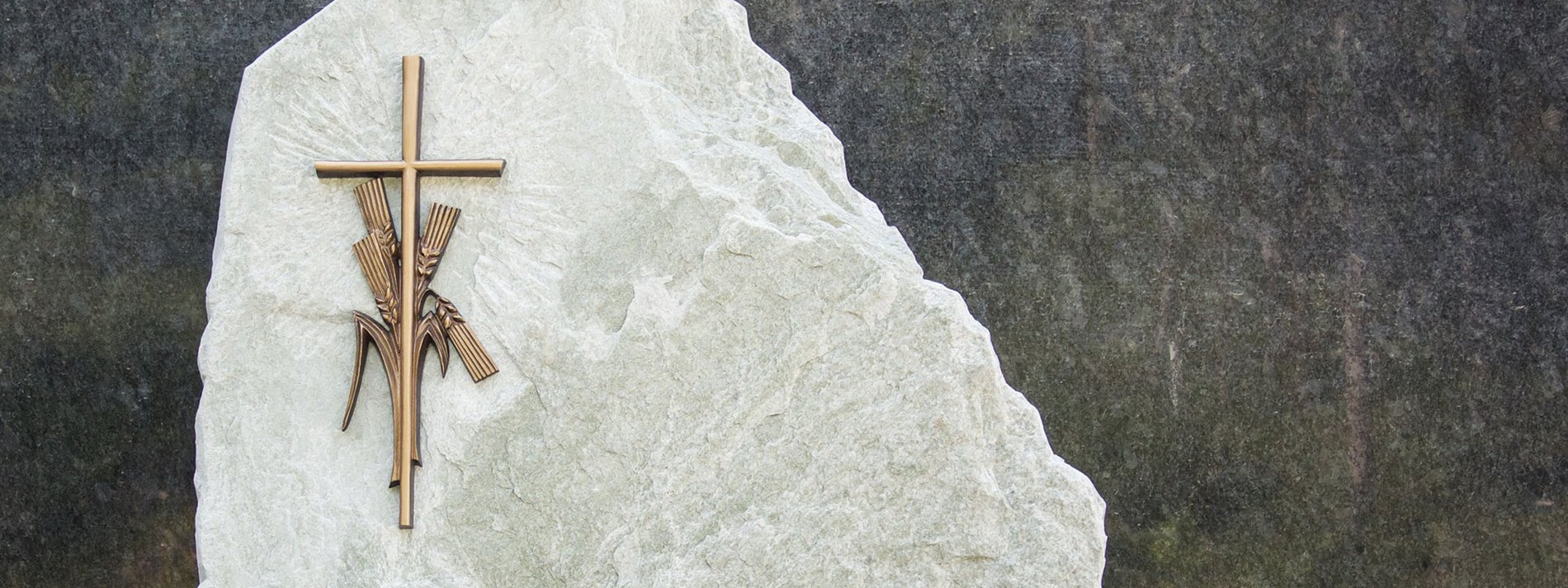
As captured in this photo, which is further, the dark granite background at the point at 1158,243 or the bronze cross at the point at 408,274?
the dark granite background at the point at 1158,243

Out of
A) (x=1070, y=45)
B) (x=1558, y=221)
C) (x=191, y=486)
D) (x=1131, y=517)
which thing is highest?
(x=1070, y=45)

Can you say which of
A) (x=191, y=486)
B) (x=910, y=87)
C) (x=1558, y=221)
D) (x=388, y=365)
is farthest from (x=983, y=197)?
(x=191, y=486)

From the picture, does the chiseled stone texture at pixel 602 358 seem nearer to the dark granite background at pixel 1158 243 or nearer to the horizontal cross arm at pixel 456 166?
the horizontal cross arm at pixel 456 166

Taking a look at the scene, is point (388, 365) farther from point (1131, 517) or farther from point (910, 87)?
point (1131, 517)

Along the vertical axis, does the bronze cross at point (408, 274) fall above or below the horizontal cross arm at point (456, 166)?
below

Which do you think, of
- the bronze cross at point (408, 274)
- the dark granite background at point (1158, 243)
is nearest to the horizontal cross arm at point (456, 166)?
the bronze cross at point (408, 274)

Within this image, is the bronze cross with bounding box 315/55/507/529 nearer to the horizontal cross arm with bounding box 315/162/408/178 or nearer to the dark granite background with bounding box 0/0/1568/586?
the horizontal cross arm with bounding box 315/162/408/178
